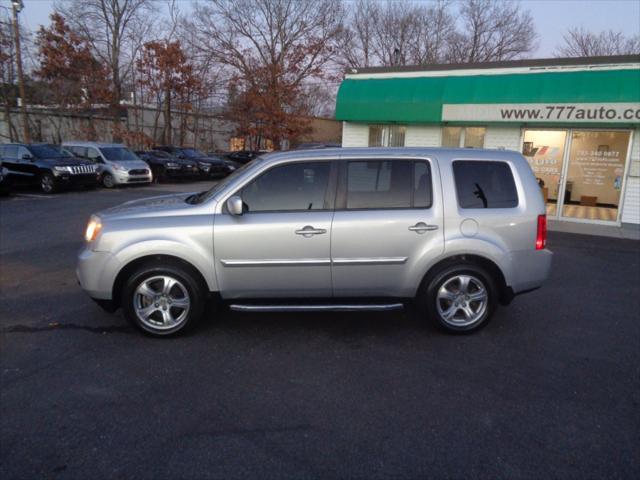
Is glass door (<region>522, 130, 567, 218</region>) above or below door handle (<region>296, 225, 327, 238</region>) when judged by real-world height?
above

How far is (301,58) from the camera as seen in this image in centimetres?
3384

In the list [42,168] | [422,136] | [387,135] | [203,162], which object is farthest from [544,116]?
[203,162]

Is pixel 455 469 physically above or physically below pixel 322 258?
below

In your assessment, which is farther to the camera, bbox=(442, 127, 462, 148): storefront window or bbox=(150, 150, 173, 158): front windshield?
bbox=(150, 150, 173, 158): front windshield

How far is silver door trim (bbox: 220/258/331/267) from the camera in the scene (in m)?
4.44

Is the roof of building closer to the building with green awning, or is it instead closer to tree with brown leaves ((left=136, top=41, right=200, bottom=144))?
the building with green awning

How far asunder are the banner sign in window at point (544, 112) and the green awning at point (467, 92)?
0.40ft

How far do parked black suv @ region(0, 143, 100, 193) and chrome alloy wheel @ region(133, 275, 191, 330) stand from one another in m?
14.3

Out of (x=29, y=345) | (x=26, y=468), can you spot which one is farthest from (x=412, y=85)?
(x=26, y=468)

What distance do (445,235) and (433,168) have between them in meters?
0.69

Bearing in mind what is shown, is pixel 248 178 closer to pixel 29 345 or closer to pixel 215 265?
pixel 215 265

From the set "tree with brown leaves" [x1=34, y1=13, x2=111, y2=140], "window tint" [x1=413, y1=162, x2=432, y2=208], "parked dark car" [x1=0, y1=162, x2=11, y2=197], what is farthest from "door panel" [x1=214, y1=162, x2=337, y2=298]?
"tree with brown leaves" [x1=34, y1=13, x2=111, y2=140]

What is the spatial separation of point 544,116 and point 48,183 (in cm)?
1613

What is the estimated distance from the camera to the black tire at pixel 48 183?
16.4 metres
